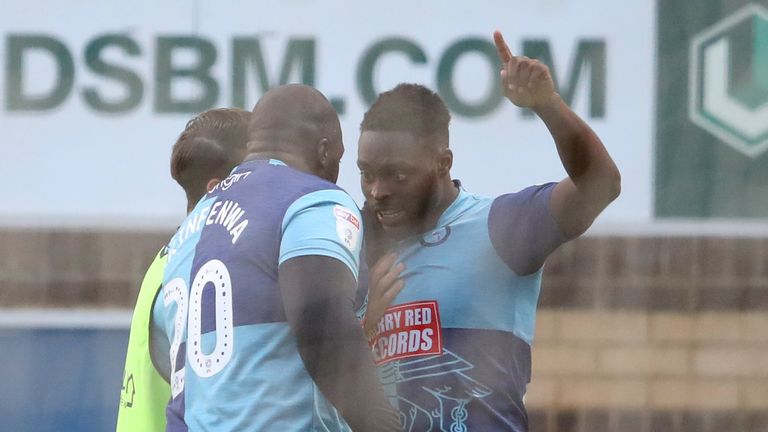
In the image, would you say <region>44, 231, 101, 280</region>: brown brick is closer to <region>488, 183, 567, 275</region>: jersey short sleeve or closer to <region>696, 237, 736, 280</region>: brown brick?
<region>696, 237, 736, 280</region>: brown brick

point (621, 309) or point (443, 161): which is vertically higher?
point (443, 161)

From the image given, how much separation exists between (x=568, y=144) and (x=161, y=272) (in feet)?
Result: 2.83

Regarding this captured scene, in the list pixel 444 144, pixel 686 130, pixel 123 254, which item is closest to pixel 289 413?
pixel 444 144

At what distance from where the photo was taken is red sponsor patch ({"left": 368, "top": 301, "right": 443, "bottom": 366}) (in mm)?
2475

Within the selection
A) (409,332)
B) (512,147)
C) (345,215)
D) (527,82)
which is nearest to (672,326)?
(512,147)

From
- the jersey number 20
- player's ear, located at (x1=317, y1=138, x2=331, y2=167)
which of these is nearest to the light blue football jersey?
player's ear, located at (x1=317, y1=138, x2=331, y2=167)

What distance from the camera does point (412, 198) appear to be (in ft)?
8.46

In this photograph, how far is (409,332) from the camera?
97.6 inches

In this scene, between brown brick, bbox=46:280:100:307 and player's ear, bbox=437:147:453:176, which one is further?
brown brick, bbox=46:280:100:307

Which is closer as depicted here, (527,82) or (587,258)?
(527,82)

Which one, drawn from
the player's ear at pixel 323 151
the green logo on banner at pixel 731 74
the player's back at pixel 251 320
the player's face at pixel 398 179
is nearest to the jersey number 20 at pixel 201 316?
the player's back at pixel 251 320

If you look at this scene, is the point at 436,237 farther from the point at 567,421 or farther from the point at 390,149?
the point at 567,421

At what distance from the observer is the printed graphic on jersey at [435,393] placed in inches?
96.2

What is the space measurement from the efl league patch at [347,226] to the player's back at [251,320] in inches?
0.6
